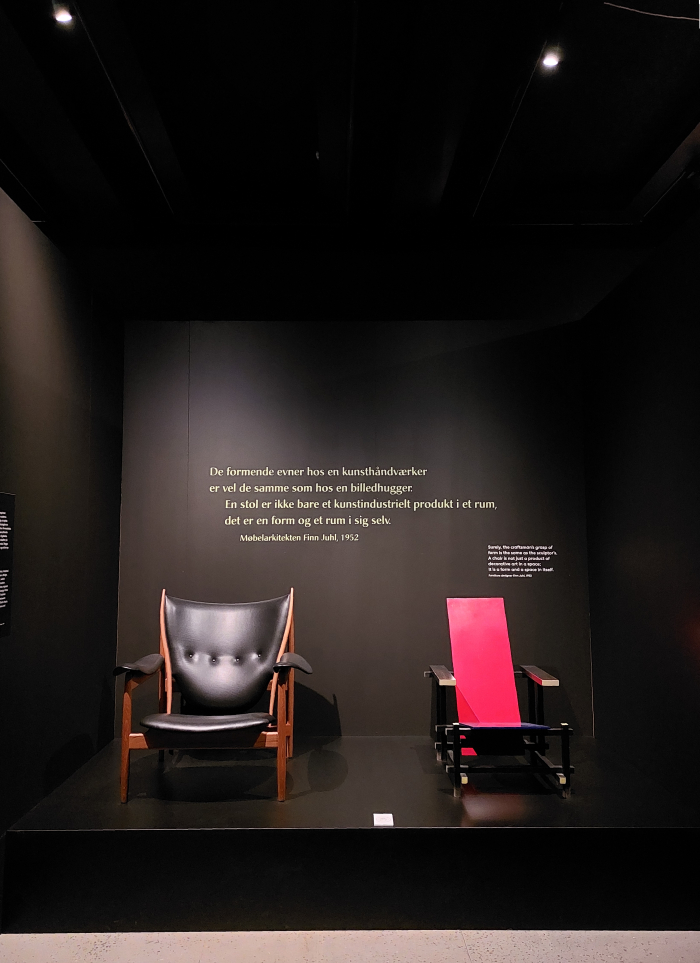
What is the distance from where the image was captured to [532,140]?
12.0 ft

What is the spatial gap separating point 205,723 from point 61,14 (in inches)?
118

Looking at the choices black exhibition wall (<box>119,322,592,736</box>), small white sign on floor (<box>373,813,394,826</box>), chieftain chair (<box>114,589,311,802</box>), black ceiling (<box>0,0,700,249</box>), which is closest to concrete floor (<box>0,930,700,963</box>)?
small white sign on floor (<box>373,813,394,826</box>)

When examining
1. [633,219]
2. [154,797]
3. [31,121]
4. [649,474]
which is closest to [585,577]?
[649,474]

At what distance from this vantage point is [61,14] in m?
2.77

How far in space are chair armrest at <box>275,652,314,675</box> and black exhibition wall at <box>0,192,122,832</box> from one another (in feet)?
3.56

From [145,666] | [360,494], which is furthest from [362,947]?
[360,494]

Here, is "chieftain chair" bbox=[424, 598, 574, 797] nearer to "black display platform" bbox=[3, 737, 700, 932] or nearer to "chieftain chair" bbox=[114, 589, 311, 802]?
"black display platform" bbox=[3, 737, 700, 932]

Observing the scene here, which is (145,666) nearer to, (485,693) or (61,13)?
(485,693)

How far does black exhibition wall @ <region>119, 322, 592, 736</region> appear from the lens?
4.18 metres

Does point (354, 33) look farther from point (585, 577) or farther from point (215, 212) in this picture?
point (585, 577)

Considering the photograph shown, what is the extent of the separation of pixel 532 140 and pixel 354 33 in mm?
1267

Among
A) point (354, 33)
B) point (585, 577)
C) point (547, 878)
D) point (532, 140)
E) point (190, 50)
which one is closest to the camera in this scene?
point (547, 878)

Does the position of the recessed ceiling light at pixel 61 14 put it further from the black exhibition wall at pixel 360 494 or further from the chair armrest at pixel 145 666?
the chair armrest at pixel 145 666

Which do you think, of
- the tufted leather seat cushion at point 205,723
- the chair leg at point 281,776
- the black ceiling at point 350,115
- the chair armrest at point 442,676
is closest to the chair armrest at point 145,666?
the tufted leather seat cushion at point 205,723
